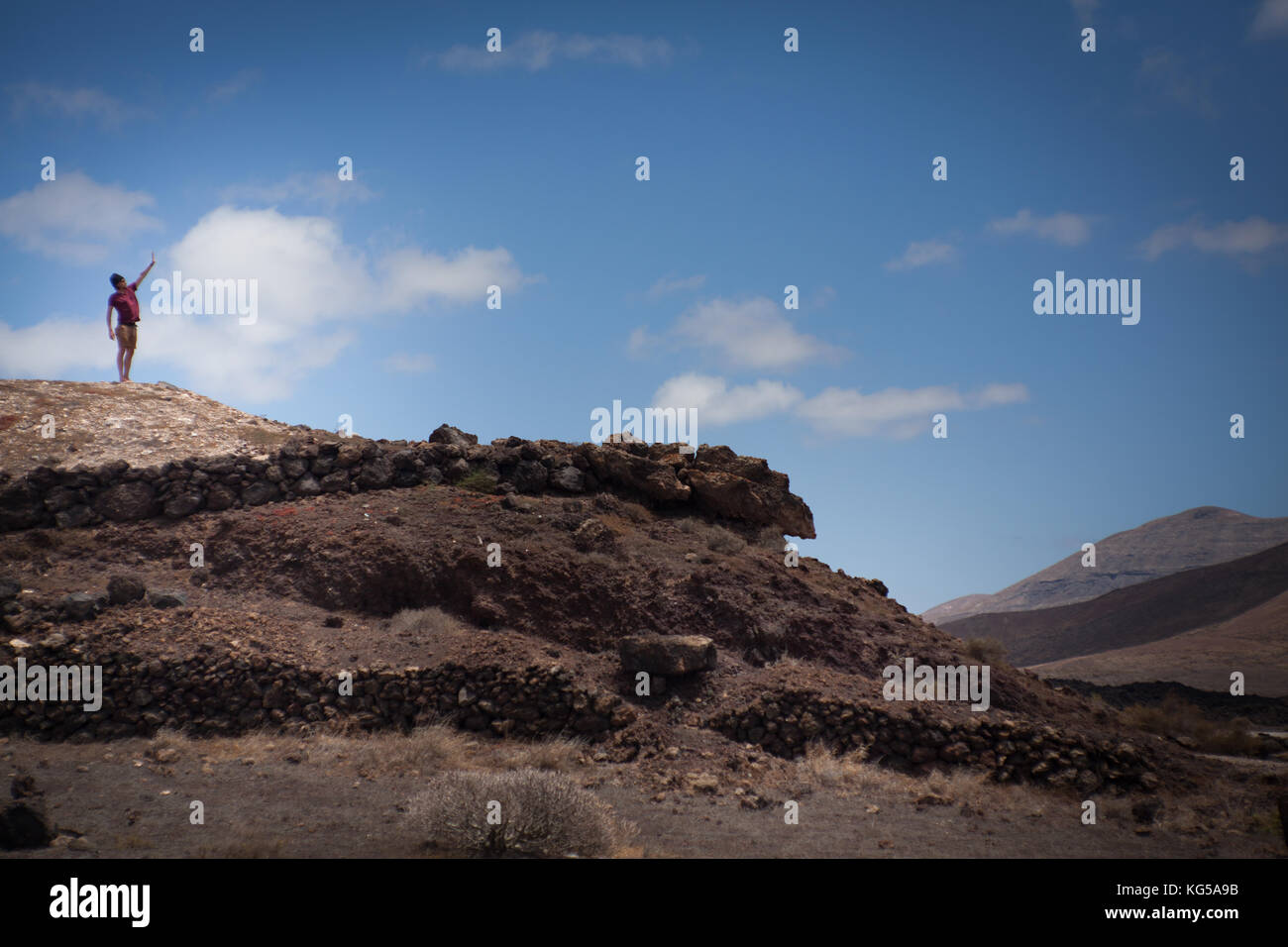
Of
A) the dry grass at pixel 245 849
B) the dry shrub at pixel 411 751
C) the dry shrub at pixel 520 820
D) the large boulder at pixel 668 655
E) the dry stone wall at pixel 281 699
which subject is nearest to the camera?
the dry grass at pixel 245 849

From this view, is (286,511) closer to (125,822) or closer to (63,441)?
(63,441)

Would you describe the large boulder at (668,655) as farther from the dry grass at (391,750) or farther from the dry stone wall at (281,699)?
the dry grass at (391,750)

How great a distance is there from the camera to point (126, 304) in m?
17.8

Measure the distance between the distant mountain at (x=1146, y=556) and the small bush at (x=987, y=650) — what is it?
72.9 meters

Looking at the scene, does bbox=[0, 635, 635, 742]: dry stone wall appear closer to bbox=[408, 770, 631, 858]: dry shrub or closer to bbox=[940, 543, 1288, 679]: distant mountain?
bbox=[408, 770, 631, 858]: dry shrub

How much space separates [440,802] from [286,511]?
9179mm

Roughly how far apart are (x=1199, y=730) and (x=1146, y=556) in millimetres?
85766

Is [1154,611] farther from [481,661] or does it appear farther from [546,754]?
[546,754]

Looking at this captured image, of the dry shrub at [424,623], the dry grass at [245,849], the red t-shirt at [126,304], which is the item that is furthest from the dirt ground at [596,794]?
the red t-shirt at [126,304]

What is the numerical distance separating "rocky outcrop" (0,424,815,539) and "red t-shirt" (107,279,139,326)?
380 cm

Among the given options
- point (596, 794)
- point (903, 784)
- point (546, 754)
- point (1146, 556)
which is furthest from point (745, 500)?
point (1146, 556)

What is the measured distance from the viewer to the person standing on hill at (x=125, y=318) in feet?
57.8
